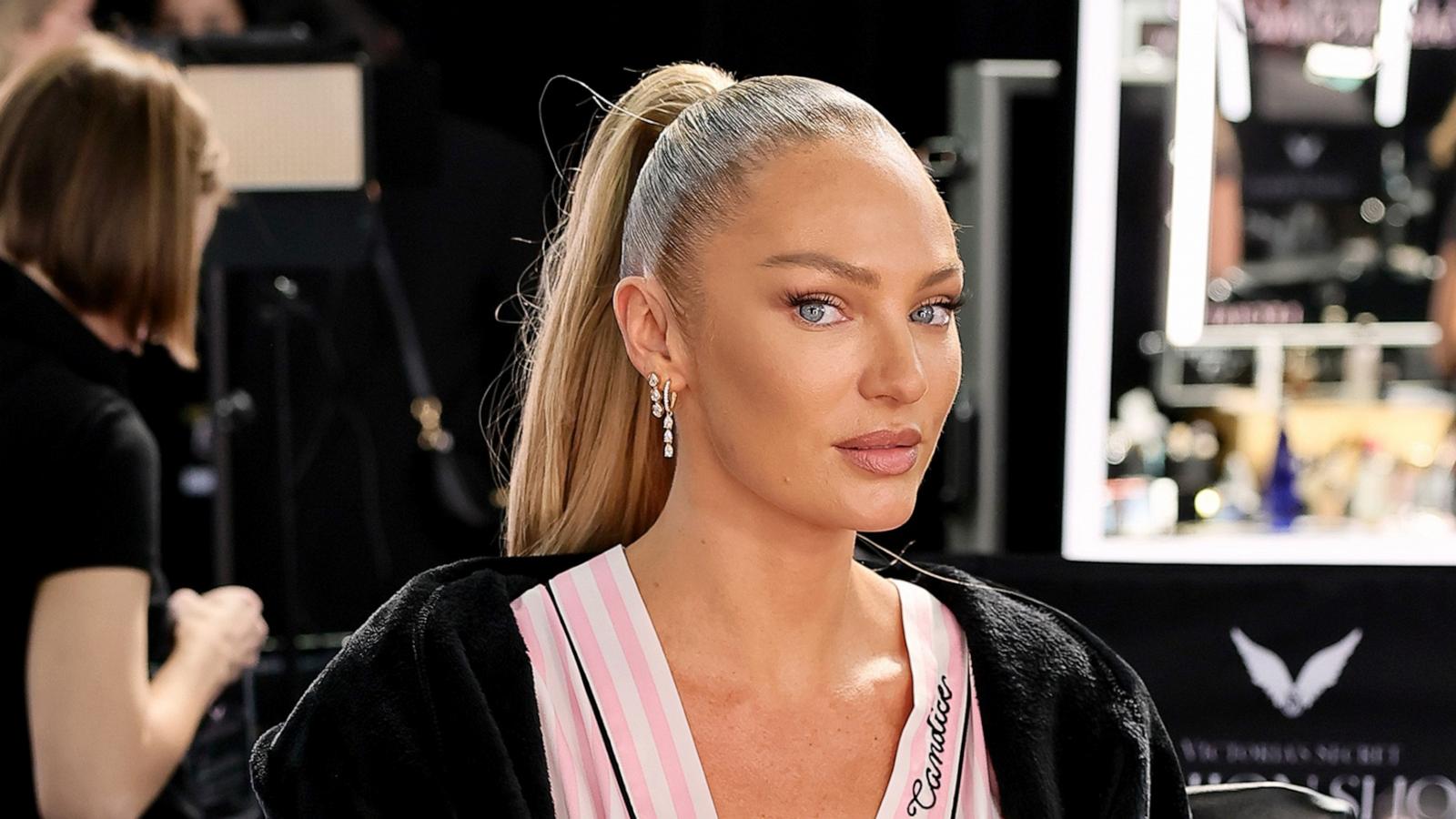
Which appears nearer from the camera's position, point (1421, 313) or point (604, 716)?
point (604, 716)

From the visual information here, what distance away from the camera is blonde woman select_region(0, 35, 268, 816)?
1.79m

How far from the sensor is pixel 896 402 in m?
1.18

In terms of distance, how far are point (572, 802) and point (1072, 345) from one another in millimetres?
1663

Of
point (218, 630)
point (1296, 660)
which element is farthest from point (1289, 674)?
point (218, 630)

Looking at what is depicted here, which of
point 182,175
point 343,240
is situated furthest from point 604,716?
point 343,240

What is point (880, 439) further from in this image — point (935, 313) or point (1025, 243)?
point (1025, 243)

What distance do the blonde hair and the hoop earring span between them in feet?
0.21

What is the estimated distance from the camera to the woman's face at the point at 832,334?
117 centimetres

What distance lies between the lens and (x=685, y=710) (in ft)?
4.24

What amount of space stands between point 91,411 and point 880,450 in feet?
3.52

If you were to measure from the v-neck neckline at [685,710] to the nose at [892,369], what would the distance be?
28cm

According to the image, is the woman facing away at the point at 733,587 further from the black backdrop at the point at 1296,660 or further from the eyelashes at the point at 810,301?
the black backdrop at the point at 1296,660

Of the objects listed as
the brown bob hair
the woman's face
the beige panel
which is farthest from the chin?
the beige panel

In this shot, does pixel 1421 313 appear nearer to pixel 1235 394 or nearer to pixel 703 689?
pixel 1235 394
